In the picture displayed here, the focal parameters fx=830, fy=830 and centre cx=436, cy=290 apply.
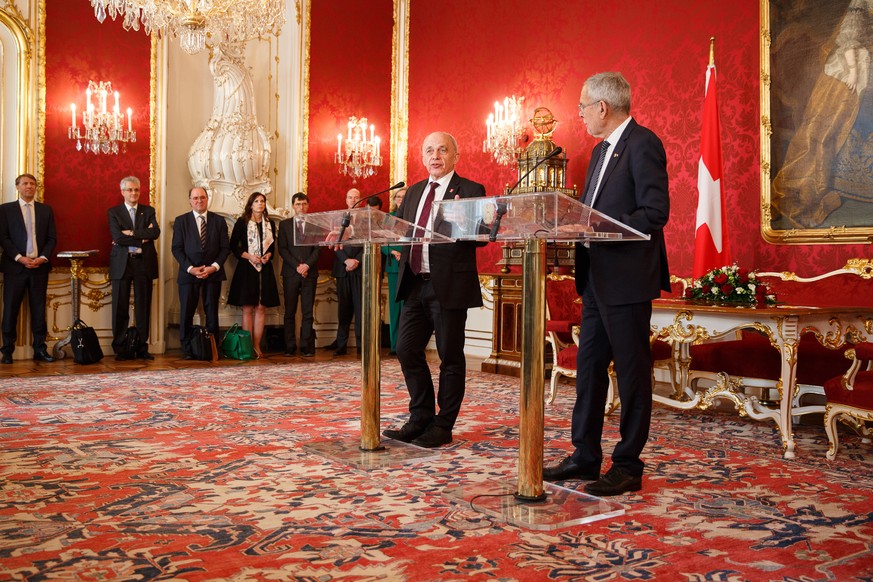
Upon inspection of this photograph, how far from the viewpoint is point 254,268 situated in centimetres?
819

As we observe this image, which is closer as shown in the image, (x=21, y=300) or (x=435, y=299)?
(x=435, y=299)

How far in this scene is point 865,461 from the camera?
385 centimetres

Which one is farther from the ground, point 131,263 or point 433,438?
point 131,263

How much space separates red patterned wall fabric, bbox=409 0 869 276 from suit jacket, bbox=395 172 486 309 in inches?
120

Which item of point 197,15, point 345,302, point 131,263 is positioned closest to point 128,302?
point 131,263

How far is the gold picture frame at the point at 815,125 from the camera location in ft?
17.9

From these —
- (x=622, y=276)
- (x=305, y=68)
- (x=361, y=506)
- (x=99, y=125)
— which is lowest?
(x=361, y=506)

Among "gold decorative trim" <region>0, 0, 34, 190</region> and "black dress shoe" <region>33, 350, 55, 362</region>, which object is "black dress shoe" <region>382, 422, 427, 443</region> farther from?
"gold decorative trim" <region>0, 0, 34, 190</region>

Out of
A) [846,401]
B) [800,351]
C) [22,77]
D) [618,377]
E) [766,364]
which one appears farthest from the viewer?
[22,77]

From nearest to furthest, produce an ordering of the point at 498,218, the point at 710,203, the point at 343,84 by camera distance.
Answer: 1. the point at 498,218
2. the point at 710,203
3. the point at 343,84

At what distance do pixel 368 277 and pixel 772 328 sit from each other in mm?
2040

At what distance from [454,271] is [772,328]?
5.37ft

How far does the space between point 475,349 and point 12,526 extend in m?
6.39

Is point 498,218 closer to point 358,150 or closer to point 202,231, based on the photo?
point 202,231
